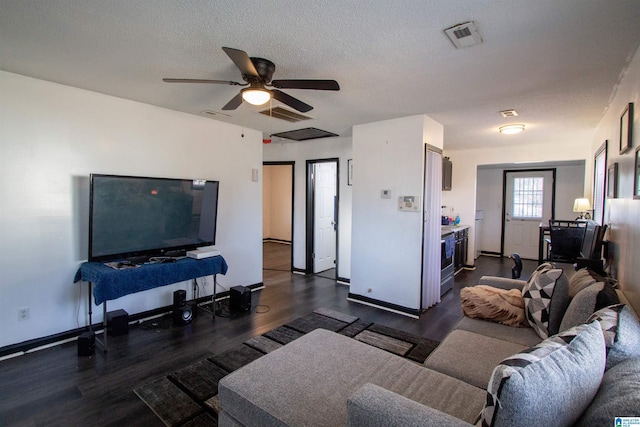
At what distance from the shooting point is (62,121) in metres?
3.06

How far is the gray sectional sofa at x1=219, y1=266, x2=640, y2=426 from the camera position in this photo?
40.1 inches

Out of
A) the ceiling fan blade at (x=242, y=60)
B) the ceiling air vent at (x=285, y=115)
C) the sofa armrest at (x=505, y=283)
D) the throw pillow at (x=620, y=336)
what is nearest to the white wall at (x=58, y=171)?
the ceiling air vent at (x=285, y=115)

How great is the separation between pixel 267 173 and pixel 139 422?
7735 millimetres

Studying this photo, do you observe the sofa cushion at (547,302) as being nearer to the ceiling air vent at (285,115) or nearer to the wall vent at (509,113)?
the wall vent at (509,113)

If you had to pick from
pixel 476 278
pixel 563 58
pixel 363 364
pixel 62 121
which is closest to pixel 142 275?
pixel 62 121

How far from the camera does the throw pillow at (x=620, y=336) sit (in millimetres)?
1294

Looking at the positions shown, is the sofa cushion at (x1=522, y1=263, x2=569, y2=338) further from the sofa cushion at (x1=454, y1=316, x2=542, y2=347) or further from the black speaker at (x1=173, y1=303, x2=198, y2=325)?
the black speaker at (x1=173, y1=303, x2=198, y2=325)

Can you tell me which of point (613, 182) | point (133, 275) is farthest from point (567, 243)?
point (133, 275)

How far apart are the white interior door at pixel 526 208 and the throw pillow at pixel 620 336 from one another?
6.87 meters

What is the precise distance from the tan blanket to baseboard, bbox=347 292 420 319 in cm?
135

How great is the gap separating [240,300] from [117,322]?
4.22ft

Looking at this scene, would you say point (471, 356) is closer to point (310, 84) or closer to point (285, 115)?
point (310, 84)

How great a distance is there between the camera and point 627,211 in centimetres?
221

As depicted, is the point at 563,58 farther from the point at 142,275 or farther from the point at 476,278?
the point at 476,278
